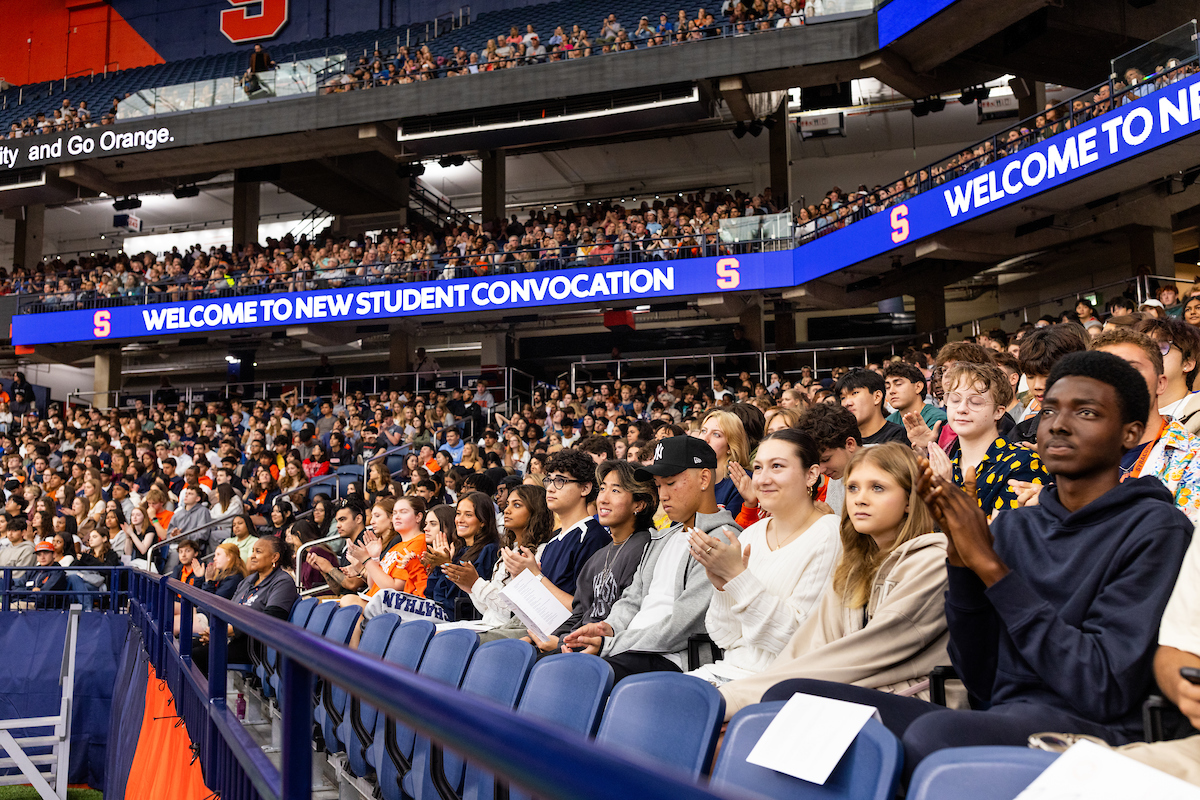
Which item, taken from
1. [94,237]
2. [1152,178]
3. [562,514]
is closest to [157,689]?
[562,514]

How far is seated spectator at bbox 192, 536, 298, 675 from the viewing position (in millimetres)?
6254

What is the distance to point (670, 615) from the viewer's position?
11.1ft

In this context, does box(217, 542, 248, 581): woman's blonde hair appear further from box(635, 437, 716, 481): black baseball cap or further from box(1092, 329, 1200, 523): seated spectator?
box(1092, 329, 1200, 523): seated spectator

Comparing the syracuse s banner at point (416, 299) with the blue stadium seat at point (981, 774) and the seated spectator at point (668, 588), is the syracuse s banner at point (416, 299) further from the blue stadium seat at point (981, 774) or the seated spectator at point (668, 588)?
the blue stadium seat at point (981, 774)

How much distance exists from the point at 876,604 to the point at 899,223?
39.9 ft

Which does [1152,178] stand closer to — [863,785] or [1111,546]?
[1111,546]

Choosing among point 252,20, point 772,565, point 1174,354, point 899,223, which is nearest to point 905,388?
point 1174,354

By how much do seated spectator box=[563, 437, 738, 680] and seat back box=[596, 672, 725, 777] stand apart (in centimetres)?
101

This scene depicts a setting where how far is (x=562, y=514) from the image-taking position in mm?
4652

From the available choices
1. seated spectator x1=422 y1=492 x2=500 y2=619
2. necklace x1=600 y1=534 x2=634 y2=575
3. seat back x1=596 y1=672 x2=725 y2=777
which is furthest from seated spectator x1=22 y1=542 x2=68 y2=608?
seat back x1=596 y1=672 x2=725 y2=777

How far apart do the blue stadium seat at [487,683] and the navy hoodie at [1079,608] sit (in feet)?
3.84

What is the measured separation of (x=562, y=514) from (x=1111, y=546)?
2981 millimetres

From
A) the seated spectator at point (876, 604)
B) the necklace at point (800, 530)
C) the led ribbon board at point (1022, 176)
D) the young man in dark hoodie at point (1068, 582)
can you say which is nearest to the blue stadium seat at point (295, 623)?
the necklace at point (800, 530)

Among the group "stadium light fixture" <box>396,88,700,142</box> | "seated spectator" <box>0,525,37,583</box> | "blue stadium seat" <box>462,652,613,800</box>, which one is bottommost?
"seated spectator" <box>0,525,37,583</box>
